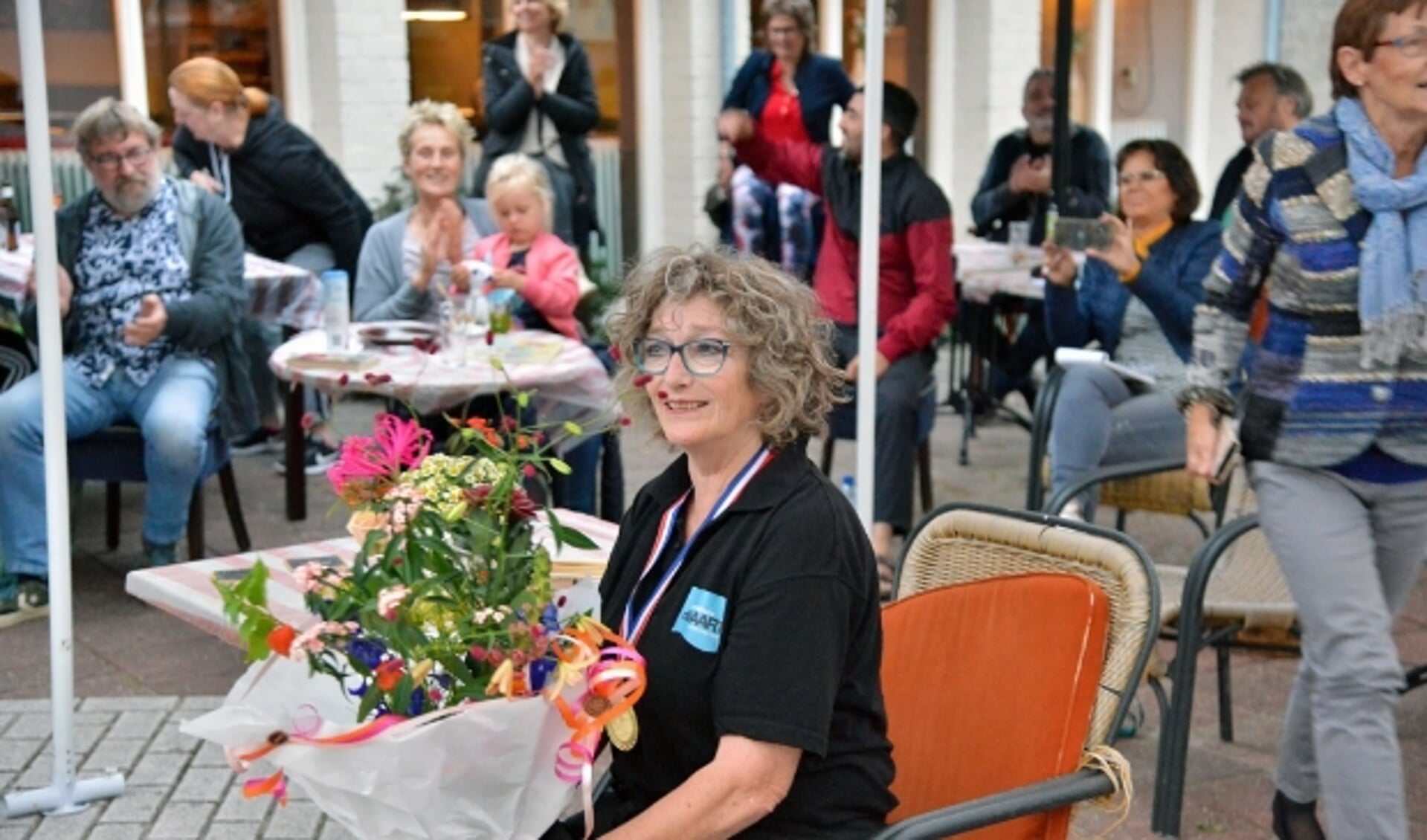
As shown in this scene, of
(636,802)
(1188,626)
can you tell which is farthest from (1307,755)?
(636,802)

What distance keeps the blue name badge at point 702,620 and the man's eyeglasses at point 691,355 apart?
31 centimetres

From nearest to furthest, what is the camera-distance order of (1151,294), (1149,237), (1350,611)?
1. (1350,611)
2. (1151,294)
3. (1149,237)

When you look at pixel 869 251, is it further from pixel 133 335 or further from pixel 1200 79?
pixel 1200 79

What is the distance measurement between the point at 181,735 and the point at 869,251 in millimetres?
2105

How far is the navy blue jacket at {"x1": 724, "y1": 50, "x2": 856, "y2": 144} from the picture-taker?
8.12 m

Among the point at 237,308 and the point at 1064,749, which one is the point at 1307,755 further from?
the point at 237,308

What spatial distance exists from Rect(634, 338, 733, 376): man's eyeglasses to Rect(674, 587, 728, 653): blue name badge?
31 centimetres

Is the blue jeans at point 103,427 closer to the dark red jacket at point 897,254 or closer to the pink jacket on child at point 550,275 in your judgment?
the pink jacket on child at point 550,275

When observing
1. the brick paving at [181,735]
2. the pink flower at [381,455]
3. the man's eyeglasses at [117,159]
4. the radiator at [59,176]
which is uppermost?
the man's eyeglasses at [117,159]

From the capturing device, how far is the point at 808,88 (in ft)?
26.8

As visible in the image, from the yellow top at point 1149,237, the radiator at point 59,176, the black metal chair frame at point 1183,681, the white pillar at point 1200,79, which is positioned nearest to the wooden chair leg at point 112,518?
the radiator at point 59,176

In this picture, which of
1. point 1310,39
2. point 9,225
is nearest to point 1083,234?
point 9,225

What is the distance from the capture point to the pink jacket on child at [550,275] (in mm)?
Result: 5848

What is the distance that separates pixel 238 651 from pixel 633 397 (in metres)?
2.95
